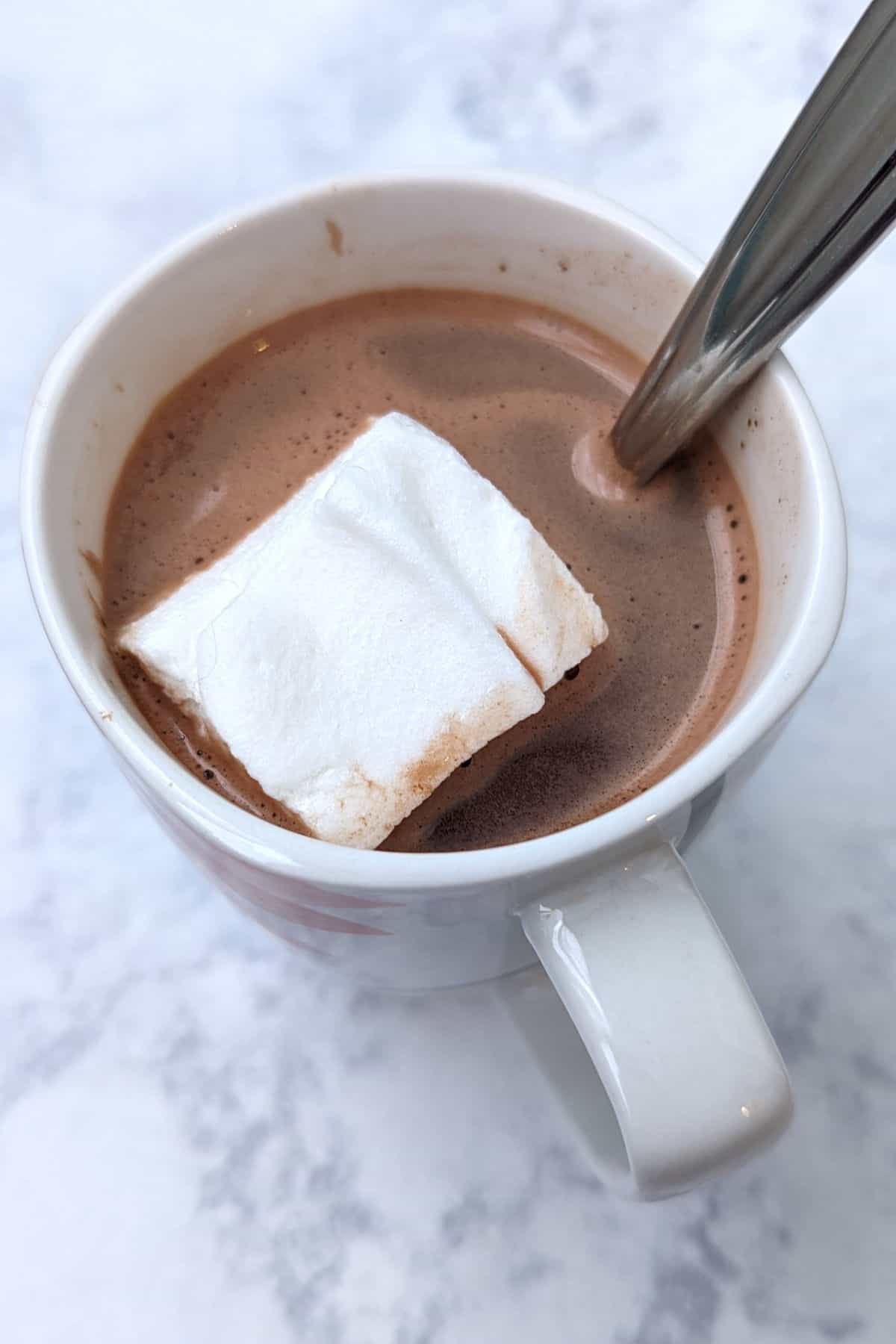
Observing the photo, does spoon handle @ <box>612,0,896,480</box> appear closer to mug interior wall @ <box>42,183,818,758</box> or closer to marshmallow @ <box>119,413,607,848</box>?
mug interior wall @ <box>42,183,818,758</box>

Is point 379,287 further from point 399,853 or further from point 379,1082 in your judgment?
point 379,1082

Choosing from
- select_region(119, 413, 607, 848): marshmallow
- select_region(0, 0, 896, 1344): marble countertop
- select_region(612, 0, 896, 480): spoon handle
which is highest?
select_region(612, 0, 896, 480): spoon handle

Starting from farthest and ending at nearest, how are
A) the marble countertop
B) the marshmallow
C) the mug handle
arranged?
the marble countertop < the marshmallow < the mug handle

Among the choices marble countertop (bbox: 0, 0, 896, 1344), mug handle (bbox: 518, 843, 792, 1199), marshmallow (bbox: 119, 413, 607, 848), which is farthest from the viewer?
marble countertop (bbox: 0, 0, 896, 1344)

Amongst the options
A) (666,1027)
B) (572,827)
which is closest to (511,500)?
(572,827)

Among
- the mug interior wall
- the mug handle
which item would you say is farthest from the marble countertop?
the mug handle

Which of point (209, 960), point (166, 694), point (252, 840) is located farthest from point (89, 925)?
point (252, 840)
